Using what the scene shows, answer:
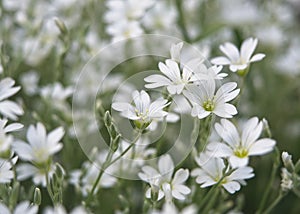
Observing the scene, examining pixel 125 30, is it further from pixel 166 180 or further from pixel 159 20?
pixel 166 180

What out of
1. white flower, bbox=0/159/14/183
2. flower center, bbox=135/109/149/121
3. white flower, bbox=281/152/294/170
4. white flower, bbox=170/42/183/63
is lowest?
white flower, bbox=281/152/294/170

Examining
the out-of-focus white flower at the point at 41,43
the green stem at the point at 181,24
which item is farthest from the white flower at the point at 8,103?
the green stem at the point at 181,24

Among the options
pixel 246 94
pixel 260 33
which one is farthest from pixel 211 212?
pixel 260 33

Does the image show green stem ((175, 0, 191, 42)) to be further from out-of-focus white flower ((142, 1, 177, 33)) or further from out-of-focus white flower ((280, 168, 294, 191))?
out-of-focus white flower ((280, 168, 294, 191))

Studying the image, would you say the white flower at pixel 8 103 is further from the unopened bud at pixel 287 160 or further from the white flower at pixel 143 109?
the unopened bud at pixel 287 160

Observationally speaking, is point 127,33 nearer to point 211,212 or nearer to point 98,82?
point 98,82

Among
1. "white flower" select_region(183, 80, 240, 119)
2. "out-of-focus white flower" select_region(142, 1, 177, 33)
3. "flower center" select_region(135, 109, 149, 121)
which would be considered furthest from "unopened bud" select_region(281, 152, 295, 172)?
"out-of-focus white flower" select_region(142, 1, 177, 33)

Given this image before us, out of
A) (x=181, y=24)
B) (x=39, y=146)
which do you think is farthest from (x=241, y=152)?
(x=181, y=24)
